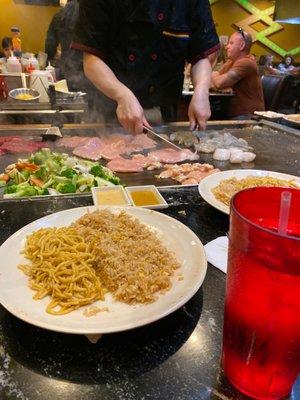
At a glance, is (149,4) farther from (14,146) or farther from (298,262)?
(298,262)

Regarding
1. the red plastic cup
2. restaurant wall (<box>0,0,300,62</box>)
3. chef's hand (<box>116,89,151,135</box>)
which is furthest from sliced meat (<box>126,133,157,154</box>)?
restaurant wall (<box>0,0,300,62</box>)

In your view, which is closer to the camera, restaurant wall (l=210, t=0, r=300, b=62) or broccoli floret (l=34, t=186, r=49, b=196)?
broccoli floret (l=34, t=186, r=49, b=196)

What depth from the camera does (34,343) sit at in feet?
2.50

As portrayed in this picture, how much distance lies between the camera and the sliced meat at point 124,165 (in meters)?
2.08

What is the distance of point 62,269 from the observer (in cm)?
94

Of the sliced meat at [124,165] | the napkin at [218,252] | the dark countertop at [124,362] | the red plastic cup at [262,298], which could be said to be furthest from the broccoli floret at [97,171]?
the red plastic cup at [262,298]

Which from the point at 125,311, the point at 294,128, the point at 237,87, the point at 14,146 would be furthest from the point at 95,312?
the point at 237,87

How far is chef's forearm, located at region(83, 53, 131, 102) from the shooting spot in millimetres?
2336

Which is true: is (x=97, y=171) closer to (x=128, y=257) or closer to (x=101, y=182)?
(x=101, y=182)

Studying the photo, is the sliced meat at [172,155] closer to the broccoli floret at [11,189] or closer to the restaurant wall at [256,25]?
the broccoli floret at [11,189]

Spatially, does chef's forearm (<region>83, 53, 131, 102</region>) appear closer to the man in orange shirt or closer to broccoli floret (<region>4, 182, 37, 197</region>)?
broccoli floret (<region>4, 182, 37, 197</region>)

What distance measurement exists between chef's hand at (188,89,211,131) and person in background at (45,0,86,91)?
6.71ft

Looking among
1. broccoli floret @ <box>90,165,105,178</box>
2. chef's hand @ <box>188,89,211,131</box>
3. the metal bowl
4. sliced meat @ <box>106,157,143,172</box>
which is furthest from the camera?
the metal bowl

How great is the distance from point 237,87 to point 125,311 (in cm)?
529
